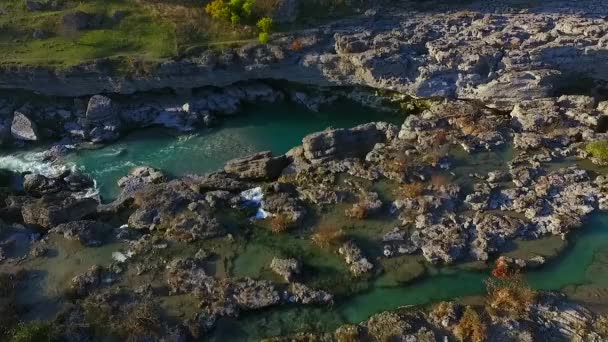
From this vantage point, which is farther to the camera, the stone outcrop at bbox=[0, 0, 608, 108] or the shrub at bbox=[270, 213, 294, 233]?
the stone outcrop at bbox=[0, 0, 608, 108]

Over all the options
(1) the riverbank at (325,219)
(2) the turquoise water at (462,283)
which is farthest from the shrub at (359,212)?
(2) the turquoise water at (462,283)

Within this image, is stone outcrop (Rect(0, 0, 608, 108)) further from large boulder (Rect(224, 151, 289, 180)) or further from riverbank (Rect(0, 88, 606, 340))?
large boulder (Rect(224, 151, 289, 180))

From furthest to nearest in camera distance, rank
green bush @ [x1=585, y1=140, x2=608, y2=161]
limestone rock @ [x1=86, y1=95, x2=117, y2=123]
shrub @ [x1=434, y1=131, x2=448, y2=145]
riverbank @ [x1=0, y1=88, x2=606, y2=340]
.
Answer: limestone rock @ [x1=86, y1=95, x2=117, y2=123], shrub @ [x1=434, y1=131, x2=448, y2=145], green bush @ [x1=585, y1=140, x2=608, y2=161], riverbank @ [x1=0, y1=88, x2=606, y2=340]

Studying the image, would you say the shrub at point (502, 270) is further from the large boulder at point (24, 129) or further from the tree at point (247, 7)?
the large boulder at point (24, 129)

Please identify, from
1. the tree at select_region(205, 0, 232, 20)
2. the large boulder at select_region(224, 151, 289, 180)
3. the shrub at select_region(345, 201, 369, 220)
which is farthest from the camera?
the tree at select_region(205, 0, 232, 20)

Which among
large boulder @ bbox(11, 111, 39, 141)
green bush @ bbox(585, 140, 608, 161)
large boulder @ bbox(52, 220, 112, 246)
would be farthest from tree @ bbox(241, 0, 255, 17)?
green bush @ bbox(585, 140, 608, 161)

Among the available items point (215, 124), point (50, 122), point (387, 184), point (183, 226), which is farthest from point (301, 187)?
point (50, 122)
